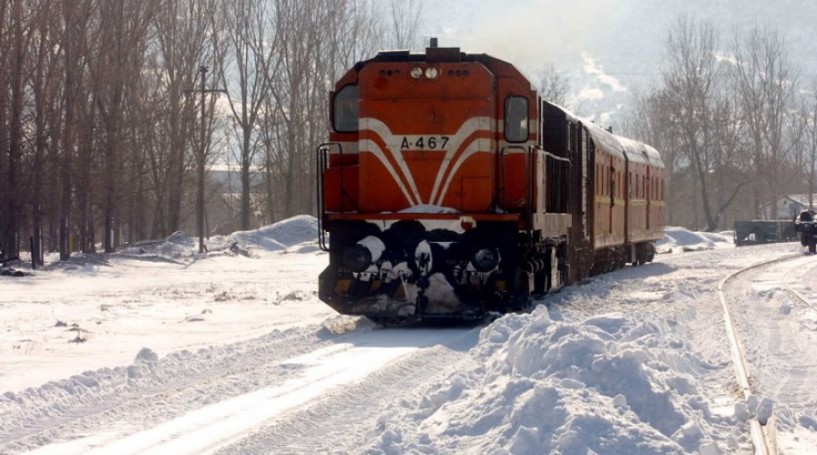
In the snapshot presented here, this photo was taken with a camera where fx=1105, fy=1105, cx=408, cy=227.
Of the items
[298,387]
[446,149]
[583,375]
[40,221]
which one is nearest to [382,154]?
[446,149]

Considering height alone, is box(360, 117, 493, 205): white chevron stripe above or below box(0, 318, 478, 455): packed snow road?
above

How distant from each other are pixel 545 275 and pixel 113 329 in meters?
6.05

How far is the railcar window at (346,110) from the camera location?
1427cm

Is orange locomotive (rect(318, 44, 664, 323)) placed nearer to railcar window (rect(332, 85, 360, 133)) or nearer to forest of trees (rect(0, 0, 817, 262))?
railcar window (rect(332, 85, 360, 133))

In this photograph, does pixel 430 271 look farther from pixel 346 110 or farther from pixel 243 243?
pixel 243 243

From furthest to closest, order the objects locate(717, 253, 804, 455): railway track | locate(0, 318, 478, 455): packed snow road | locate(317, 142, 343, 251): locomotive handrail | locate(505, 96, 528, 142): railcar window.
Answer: locate(317, 142, 343, 251): locomotive handrail → locate(505, 96, 528, 142): railcar window → locate(0, 318, 478, 455): packed snow road → locate(717, 253, 804, 455): railway track

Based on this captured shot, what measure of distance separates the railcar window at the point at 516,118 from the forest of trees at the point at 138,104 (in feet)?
63.1

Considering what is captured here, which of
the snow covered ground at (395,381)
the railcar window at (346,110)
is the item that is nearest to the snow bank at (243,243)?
the snow covered ground at (395,381)

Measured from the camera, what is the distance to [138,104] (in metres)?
51.8

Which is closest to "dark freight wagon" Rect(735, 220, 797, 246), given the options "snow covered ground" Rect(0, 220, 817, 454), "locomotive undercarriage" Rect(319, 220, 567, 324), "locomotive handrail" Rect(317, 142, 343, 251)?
"snow covered ground" Rect(0, 220, 817, 454)

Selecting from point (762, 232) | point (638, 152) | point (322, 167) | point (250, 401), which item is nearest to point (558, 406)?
point (250, 401)

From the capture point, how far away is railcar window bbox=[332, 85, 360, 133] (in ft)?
46.8

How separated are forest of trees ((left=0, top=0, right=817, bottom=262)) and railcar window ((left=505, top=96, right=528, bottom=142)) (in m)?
19.5

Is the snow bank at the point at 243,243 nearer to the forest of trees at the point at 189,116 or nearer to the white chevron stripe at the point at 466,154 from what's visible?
the forest of trees at the point at 189,116
